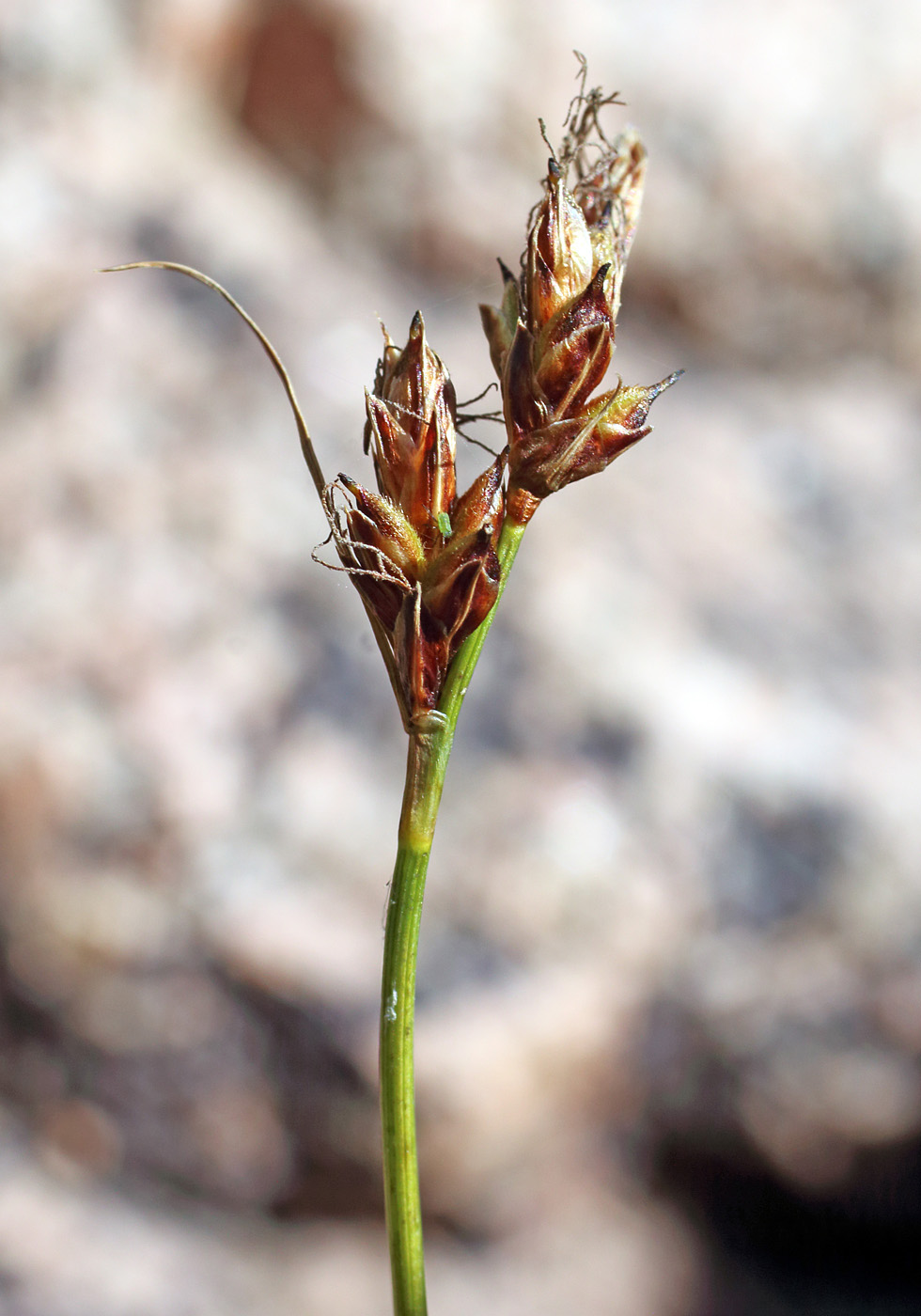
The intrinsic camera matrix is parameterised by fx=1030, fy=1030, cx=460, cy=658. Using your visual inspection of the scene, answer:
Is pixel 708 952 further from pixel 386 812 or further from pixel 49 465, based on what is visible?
pixel 49 465

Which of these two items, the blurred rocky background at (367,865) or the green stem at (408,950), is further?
the blurred rocky background at (367,865)

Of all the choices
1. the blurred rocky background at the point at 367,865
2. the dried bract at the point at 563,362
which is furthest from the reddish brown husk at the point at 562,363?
the blurred rocky background at the point at 367,865

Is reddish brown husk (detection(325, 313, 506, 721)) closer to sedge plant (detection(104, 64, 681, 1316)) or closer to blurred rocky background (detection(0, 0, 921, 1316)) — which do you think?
sedge plant (detection(104, 64, 681, 1316))

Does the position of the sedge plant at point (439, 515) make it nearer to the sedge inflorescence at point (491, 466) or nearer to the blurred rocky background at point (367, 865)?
the sedge inflorescence at point (491, 466)

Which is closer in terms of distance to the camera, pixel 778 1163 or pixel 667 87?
pixel 778 1163

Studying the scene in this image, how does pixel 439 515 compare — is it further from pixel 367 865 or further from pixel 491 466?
pixel 367 865

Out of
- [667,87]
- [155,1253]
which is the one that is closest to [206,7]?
[667,87]
